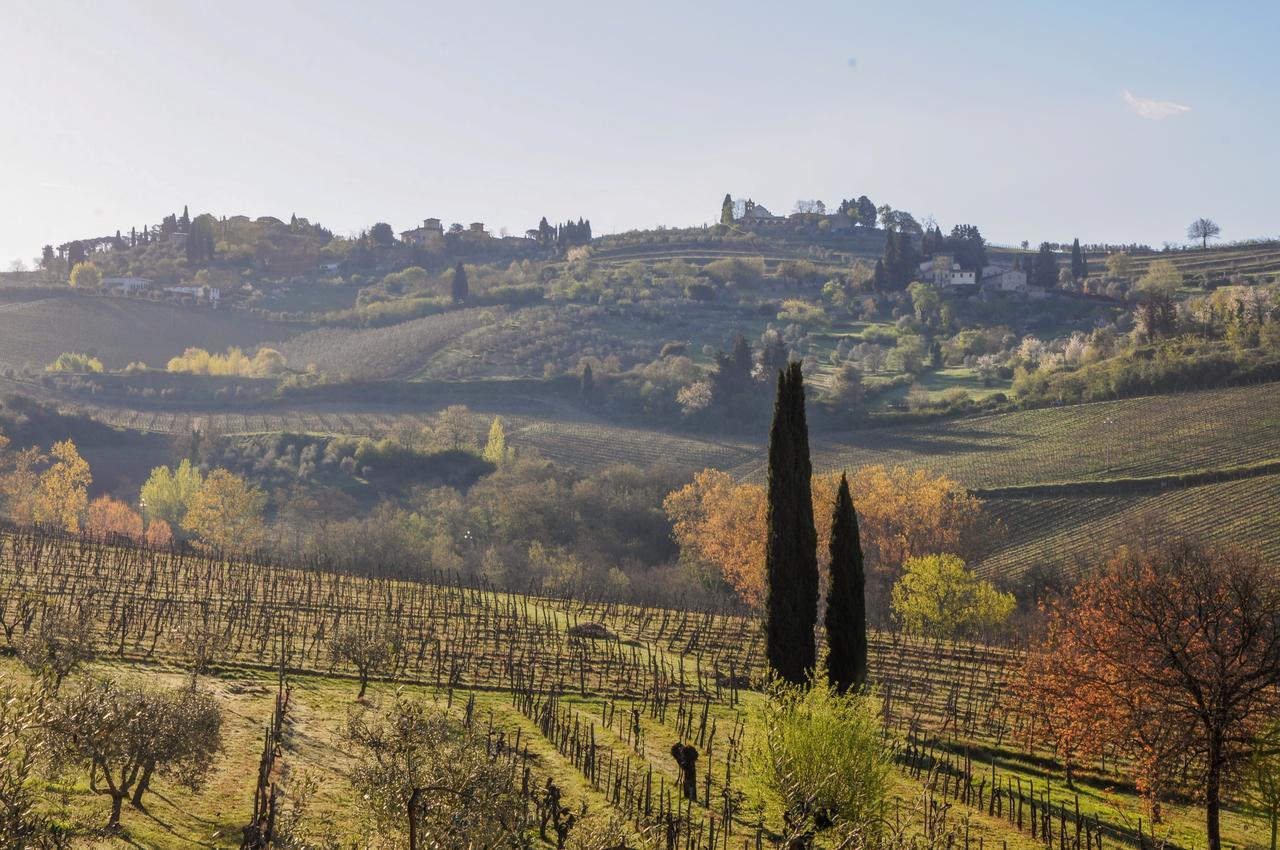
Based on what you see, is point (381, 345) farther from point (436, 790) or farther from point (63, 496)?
point (436, 790)

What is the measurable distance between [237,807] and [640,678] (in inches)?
746

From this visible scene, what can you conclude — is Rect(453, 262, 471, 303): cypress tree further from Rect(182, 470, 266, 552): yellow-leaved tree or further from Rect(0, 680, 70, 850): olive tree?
Rect(0, 680, 70, 850): olive tree

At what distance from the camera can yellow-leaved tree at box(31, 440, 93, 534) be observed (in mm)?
83000

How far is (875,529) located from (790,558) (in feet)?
145

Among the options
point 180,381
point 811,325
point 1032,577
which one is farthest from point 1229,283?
point 180,381

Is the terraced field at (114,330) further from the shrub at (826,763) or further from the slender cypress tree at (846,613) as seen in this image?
the shrub at (826,763)

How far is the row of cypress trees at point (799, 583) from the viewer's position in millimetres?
32656

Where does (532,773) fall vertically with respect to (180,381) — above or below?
below

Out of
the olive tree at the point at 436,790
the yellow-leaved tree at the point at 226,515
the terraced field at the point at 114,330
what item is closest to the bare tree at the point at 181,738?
the olive tree at the point at 436,790

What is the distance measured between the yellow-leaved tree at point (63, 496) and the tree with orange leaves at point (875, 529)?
1931 inches

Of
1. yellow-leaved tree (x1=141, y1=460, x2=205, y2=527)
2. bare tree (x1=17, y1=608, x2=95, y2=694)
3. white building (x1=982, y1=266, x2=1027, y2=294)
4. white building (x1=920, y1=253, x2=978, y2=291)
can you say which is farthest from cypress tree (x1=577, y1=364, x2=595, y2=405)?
bare tree (x1=17, y1=608, x2=95, y2=694)

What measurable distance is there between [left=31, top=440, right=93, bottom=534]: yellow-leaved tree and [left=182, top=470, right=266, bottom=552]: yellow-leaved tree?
8249mm

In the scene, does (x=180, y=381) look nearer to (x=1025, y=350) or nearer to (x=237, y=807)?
(x=1025, y=350)

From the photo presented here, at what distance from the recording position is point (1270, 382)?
93.9 metres
